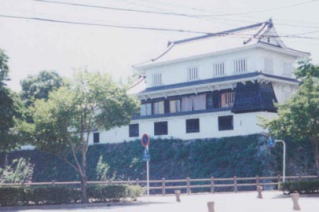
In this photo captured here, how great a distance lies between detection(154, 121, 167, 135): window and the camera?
45.7m

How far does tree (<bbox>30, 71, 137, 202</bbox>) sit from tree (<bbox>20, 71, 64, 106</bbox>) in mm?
37776

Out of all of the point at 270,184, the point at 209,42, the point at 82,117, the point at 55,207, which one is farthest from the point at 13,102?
the point at 209,42

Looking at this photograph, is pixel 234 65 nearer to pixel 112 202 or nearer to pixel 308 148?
pixel 308 148

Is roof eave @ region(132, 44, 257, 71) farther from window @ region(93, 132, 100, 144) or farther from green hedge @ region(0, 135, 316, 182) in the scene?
window @ region(93, 132, 100, 144)

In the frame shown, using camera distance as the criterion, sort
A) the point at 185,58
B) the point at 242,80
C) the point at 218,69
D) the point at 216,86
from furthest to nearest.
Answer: the point at 185,58 < the point at 218,69 < the point at 216,86 < the point at 242,80

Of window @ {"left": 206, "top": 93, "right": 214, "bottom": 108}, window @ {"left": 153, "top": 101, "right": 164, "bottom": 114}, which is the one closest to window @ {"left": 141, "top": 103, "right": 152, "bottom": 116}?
window @ {"left": 153, "top": 101, "right": 164, "bottom": 114}

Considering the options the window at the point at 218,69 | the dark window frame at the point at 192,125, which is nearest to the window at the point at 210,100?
the dark window frame at the point at 192,125

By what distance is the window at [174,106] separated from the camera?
4534 cm

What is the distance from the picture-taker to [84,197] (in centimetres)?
2522

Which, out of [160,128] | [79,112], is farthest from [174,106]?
[79,112]

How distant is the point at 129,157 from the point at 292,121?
20973 millimetres

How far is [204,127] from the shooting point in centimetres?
4250

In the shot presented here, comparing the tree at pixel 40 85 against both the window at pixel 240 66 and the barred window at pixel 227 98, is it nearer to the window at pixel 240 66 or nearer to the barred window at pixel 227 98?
the barred window at pixel 227 98

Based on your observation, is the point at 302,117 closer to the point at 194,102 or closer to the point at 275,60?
the point at 275,60
